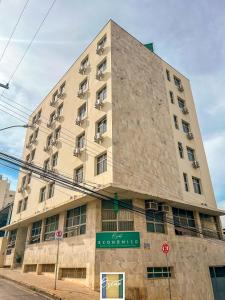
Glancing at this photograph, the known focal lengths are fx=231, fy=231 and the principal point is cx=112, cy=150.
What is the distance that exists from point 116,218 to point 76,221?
433cm

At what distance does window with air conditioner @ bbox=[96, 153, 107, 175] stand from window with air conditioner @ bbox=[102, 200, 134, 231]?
103 inches

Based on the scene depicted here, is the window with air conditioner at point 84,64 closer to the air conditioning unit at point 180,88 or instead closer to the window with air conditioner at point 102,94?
the window with air conditioner at point 102,94

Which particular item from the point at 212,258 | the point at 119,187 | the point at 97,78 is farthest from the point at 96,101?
the point at 212,258

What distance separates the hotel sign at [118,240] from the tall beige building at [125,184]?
0.07m

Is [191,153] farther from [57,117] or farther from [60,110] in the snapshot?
[60,110]

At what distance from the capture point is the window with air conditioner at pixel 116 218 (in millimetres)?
17312

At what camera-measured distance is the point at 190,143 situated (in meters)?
26.8

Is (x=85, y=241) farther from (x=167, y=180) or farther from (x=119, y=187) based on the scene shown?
(x=167, y=180)

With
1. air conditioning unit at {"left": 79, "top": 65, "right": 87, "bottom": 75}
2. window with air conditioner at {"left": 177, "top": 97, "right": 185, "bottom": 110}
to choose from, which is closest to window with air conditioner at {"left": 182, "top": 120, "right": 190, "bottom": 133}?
window with air conditioner at {"left": 177, "top": 97, "right": 185, "bottom": 110}

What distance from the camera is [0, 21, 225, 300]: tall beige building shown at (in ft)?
55.5

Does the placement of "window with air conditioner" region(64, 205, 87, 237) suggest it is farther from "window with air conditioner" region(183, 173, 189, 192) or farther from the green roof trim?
the green roof trim

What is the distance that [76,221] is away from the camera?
20094 mm

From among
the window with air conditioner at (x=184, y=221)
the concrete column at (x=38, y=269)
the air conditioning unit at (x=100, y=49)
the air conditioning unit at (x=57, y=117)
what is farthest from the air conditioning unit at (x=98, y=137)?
the concrete column at (x=38, y=269)

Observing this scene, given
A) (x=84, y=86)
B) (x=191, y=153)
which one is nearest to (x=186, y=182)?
(x=191, y=153)
